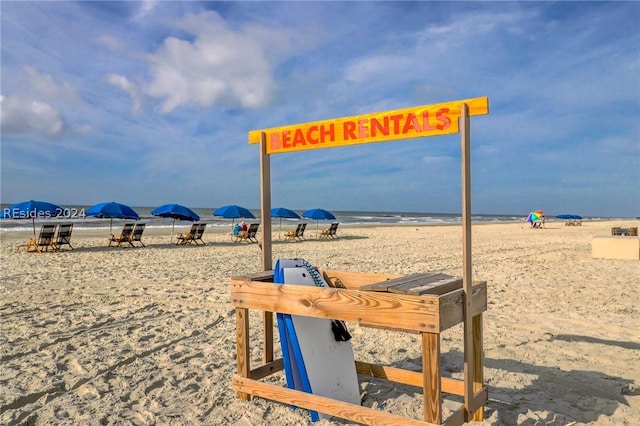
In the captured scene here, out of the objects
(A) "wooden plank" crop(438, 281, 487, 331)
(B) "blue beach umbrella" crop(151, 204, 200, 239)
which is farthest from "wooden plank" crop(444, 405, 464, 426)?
(B) "blue beach umbrella" crop(151, 204, 200, 239)

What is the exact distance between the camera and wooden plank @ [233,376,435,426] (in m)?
2.58

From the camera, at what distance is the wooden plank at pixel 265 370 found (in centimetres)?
335

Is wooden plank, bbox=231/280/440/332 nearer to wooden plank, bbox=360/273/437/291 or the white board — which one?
wooden plank, bbox=360/273/437/291

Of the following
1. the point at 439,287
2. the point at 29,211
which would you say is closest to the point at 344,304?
the point at 439,287

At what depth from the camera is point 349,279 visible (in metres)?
3.38

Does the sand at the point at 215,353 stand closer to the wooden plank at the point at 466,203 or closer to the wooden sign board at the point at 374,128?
the wooden plank at the point at 466,203

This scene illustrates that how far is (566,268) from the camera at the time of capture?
30.4 feet

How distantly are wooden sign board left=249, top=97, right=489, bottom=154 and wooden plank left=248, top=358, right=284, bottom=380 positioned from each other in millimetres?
1606

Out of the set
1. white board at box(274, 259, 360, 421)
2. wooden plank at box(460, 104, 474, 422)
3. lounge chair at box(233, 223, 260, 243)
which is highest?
wooden plank at box(460, 104, 474, 422)

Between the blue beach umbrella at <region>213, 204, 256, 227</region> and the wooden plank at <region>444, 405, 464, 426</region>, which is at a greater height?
the blue beach umbrella at <region>213, 204, 256, 227</region>

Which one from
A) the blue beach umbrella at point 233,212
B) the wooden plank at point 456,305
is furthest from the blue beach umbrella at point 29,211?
the wooden plank at point 456,305

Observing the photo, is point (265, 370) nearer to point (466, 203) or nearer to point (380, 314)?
point (380, 314)

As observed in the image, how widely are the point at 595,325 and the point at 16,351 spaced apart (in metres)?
5.75

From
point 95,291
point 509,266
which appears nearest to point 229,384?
point 95,291
